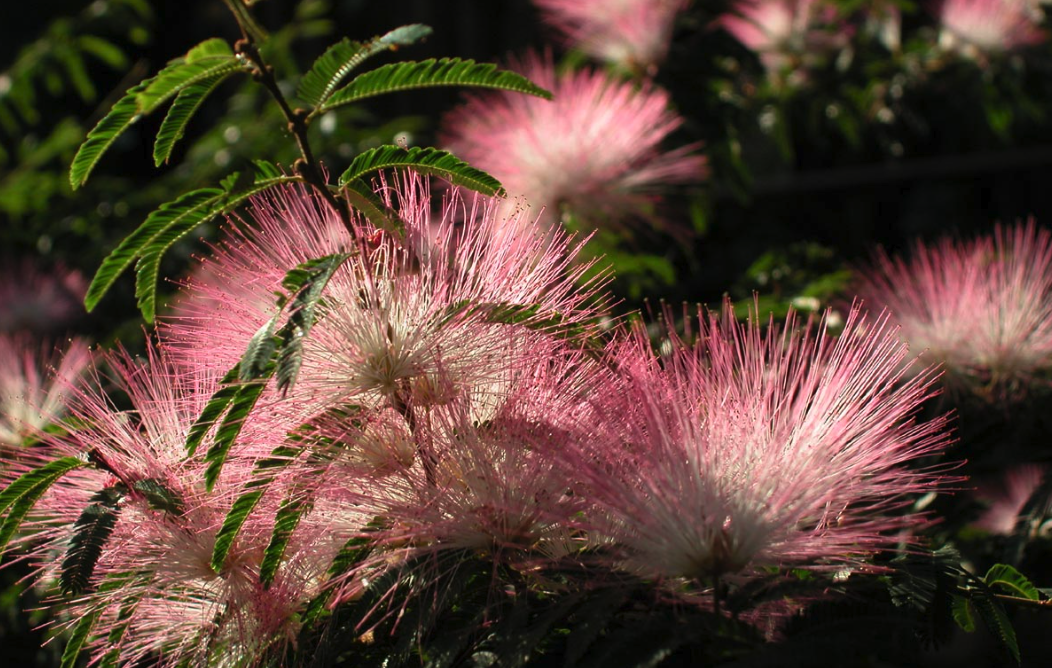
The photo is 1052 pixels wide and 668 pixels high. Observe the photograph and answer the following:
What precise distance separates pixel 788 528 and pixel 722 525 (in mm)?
91

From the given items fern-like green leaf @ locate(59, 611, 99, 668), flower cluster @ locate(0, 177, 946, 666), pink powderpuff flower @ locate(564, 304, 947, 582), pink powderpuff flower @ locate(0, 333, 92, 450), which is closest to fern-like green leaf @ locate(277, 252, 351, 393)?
flower cluster @ locate(0, 177, 946, 666)

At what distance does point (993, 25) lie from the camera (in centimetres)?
351

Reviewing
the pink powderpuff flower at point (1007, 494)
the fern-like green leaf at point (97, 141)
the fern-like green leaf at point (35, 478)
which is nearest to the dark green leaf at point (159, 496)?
the fern-like green leaf at point (35, 478)

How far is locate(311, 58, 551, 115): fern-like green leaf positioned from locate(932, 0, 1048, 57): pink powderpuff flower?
2760 millimetres

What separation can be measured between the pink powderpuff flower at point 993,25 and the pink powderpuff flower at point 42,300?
343cm

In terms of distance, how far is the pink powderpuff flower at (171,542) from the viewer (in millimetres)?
1403

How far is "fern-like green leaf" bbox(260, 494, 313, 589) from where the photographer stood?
1.34 m

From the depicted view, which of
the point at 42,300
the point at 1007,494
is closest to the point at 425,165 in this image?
the point at 1007,494

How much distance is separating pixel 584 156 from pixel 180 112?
44.5 inches

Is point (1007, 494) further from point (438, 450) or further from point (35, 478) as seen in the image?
point (35, 478)

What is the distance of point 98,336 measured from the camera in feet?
10.8

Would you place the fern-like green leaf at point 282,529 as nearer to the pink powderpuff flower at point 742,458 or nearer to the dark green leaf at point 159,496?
the dark green leaf at point 159,496

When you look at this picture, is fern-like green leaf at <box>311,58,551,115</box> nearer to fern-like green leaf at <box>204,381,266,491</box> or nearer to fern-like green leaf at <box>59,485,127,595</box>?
fern-like green leaf at <box>204,381,266,491</box>

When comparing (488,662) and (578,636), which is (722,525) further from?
(488,662)
